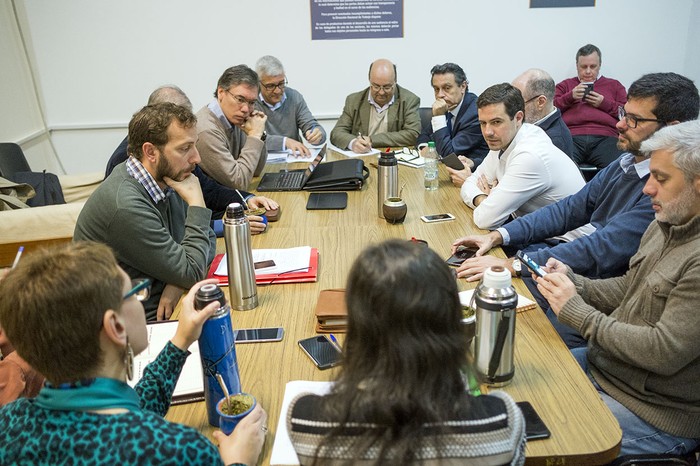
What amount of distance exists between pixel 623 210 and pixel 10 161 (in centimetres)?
336

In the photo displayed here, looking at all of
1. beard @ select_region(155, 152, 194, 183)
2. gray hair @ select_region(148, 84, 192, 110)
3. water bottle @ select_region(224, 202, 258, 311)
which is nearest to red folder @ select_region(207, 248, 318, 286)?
water bottle @ select_region(224, 202, 258, 311)

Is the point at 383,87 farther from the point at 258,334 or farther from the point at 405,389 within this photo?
the point at 405,389

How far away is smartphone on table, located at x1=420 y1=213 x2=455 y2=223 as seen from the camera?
2312 millimetres

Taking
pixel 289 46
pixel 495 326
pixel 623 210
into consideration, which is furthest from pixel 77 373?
pixel 289 46

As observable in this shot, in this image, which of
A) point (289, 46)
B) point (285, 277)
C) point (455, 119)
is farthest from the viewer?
point (289, 46)

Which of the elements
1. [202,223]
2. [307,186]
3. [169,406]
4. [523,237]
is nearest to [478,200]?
[523,237]

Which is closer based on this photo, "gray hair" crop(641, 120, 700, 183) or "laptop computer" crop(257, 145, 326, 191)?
"gray hair" crop(641, 120, 700, 183)

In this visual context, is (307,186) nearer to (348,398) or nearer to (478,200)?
(478,200)

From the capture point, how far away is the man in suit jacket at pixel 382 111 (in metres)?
3.94

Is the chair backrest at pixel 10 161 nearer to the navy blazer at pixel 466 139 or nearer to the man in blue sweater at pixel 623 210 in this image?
the navy blazer at pixel 466 139

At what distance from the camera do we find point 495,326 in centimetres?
120

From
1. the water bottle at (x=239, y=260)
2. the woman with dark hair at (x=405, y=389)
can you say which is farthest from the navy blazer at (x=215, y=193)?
the woman with dark hair at (x=405, y=389)

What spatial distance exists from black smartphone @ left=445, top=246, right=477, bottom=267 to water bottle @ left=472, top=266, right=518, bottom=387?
646 millimetres

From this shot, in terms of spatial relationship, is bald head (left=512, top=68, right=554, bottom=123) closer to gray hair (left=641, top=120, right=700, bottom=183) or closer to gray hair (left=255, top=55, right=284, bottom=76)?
gray hair (left=255, top=55, right=284, bottom=76)
